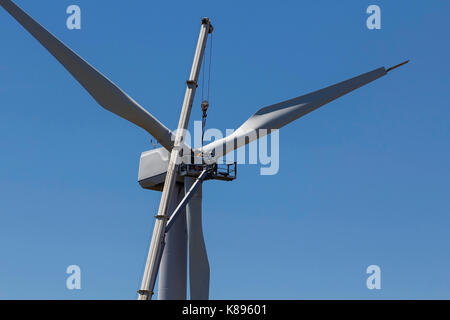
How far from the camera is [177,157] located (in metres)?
42.0

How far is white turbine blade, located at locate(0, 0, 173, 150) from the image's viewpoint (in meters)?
36.5

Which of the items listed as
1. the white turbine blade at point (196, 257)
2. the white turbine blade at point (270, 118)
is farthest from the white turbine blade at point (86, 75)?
the white turbine blade at point (196, 257)

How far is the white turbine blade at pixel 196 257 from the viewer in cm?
3983

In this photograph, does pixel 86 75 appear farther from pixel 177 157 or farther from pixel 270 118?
pixel 270 118

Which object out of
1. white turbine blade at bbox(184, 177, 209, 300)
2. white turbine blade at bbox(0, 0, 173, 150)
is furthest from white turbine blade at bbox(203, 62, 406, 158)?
white turbine blade at bbox(0, 0, 173, 150)

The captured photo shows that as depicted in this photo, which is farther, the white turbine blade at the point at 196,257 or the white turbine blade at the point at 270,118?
the white turbine blade at the point at 270,118

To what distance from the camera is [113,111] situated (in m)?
38.7

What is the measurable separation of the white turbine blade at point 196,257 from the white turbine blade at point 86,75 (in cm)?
597

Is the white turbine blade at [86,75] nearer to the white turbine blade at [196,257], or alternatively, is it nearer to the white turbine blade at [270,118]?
the white turbine blade at [270,118]

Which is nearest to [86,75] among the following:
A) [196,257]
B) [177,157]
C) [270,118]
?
[177,157]

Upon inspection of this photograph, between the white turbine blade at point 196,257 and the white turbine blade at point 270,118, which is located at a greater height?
the white turbine blade at point 270,118

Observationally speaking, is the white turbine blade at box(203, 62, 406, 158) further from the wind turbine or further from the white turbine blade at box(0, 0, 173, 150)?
the white turbine blade at box(0, 0, 173, 150)
